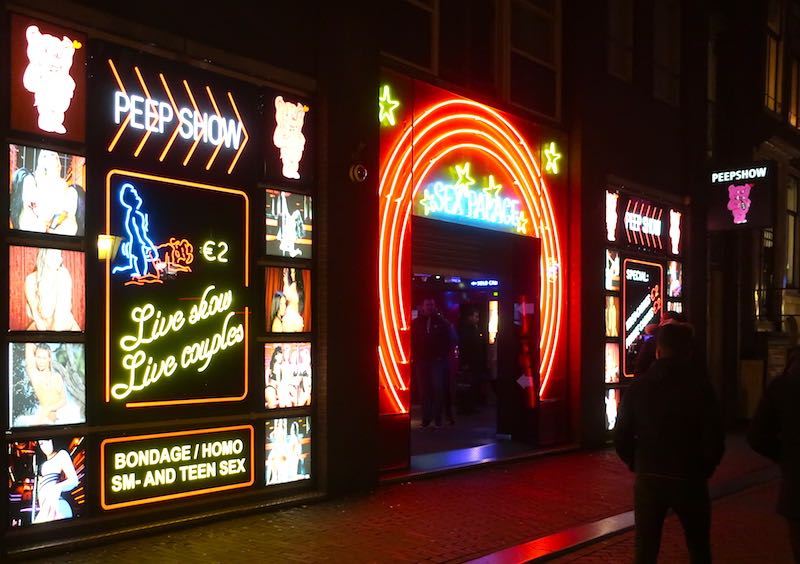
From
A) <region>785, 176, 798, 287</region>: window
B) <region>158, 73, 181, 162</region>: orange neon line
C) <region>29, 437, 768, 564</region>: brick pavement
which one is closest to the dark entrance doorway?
<region>29, 437, 768, 564</region>: brick pavement

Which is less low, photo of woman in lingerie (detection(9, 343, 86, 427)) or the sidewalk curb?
photo of woman in lingerie (detection(9, 343, 86, 427))

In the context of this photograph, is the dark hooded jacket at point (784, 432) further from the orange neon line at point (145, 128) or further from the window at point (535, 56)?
the window at point (535, 56)

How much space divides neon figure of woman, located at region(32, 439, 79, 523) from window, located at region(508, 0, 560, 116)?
7.40 m

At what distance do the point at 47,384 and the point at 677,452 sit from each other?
4.40 meters

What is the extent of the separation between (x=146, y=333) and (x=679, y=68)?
1120 cm

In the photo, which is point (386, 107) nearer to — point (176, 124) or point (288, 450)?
point (176, 124)

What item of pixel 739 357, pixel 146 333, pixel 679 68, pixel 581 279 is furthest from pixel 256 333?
pixel 739 357

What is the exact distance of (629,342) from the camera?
13250 mm

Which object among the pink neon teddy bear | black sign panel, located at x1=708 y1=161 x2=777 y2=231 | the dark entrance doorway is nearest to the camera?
the dark entrance doorway

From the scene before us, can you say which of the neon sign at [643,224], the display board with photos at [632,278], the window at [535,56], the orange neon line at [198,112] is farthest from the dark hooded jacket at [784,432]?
the neon sign at [643,224]

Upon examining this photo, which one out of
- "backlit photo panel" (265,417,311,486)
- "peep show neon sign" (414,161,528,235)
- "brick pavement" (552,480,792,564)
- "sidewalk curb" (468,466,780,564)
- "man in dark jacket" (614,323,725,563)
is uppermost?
"peep show neon sign" (414,161,528,235)

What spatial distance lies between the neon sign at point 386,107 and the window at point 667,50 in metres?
6.55

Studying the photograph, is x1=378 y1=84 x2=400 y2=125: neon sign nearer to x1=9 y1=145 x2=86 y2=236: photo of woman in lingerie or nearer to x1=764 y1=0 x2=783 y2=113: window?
x1=9 y1=145 x2=86 y2=236: photo of woman in lingerie

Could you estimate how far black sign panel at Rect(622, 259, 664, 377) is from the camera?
13156 mm
